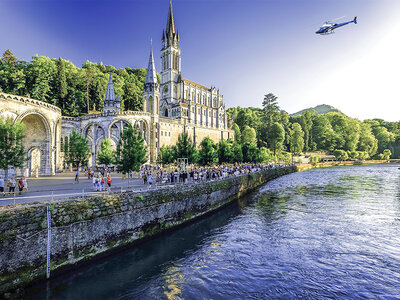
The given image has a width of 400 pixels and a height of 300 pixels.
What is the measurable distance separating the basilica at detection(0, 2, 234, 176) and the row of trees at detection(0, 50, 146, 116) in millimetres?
6904

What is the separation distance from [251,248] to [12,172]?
77.9 feet

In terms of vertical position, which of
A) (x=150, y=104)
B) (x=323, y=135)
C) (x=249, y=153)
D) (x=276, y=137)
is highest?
(x=150, y=104)

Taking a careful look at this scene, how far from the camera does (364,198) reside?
2917 cm

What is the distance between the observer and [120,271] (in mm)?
12359

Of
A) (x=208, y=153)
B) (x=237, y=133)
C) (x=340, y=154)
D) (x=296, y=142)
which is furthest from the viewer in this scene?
(x=296, y=142)

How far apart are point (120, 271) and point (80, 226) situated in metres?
3.08

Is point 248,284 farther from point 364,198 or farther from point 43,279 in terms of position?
point 364,198

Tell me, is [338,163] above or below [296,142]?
below

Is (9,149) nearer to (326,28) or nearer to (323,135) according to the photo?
(326,28)

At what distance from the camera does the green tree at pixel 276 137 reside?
297ft

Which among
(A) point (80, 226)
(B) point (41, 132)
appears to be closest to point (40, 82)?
(B) point (41, 132)

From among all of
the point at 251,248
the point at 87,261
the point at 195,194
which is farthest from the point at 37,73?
the point at 251,248

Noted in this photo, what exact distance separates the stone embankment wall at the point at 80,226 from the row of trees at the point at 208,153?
16055 mm

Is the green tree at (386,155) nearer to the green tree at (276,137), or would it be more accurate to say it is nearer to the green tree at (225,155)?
the green tree at (276,137)
